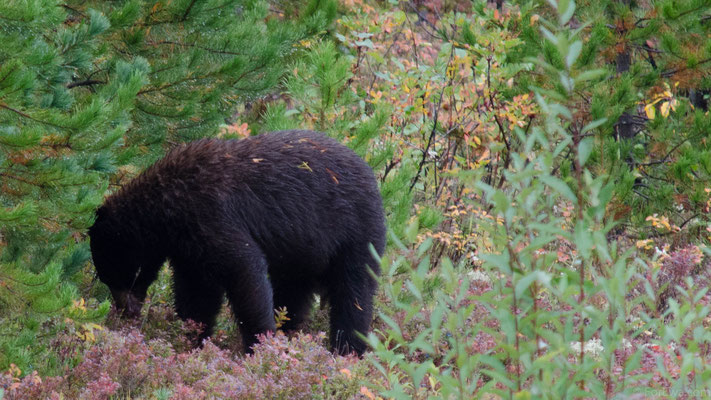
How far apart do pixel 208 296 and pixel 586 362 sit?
361 centimetres

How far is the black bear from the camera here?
5090mm

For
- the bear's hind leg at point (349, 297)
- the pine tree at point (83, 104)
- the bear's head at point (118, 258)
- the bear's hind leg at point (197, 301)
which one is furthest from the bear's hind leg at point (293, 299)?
the pine tree at point (83, 104)

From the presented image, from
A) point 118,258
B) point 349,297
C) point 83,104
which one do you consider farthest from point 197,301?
point 83,104

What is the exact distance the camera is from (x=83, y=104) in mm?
5328

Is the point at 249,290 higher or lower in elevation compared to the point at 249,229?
lower

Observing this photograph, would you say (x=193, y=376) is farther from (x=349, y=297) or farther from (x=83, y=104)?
(x=83, y=104)

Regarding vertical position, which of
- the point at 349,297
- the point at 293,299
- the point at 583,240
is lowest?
the point at 293,299

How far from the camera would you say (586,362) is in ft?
7.96

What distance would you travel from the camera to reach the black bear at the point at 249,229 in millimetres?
5090

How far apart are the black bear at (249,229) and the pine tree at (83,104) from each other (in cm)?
29

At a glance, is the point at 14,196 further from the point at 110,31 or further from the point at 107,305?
the point at 110,31

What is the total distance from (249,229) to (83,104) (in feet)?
4.23

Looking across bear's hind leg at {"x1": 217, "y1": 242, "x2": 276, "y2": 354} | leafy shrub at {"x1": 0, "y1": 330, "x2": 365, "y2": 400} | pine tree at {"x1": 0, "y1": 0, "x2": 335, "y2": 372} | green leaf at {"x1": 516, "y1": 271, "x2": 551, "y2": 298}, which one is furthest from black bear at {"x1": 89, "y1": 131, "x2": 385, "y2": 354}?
green leaf at {"x1": 516, "y1": 271, "x2": 551, "y2": 298}

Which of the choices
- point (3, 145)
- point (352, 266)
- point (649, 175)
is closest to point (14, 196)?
point (3, 145)
